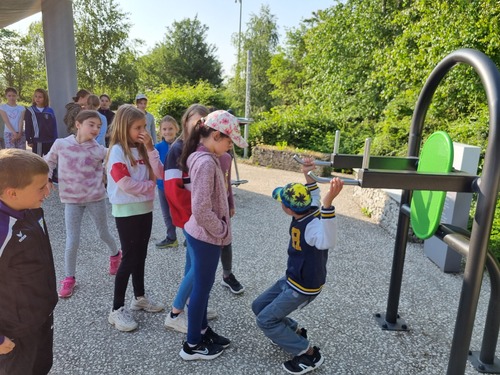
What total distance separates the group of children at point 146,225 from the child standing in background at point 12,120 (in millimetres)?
4629

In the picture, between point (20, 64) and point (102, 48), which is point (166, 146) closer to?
point (102, 48)

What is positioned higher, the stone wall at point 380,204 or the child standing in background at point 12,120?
the child standing in background at point 12,120

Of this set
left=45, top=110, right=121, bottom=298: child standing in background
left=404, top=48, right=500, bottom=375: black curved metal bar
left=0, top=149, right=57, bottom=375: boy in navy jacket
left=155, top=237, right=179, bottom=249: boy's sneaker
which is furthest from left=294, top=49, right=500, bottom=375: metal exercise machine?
left=155, top=237, right=179, bottom=249: boy's sneaker

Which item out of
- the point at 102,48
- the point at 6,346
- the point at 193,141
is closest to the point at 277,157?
the point at 193,141

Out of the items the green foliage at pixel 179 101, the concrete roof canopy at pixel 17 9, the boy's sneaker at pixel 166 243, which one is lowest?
the boy's sneaker at pixel 166 243

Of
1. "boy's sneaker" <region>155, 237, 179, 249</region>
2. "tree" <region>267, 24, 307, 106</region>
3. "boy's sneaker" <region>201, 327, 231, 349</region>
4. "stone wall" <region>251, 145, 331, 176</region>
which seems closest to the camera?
"boy's sneaker" <region>201, 327, 231, 349</region>

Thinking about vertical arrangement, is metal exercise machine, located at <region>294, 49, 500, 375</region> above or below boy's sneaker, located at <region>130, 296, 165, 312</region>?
above

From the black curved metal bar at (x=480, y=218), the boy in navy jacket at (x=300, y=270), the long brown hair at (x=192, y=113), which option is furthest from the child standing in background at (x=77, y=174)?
the black curved metal bar at (x=480, y=218)

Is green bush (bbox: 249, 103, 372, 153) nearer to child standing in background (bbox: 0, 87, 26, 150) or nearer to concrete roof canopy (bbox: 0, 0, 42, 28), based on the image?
concrete roof canopy (bbox: 0, 0, 42, 28)

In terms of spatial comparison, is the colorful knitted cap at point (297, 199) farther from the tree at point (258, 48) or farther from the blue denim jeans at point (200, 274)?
the tree at point (258, 48)

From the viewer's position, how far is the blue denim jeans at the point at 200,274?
2.34 metres

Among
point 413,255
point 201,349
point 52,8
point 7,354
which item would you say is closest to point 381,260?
point 413,255

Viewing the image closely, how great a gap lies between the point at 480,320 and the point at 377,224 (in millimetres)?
2697

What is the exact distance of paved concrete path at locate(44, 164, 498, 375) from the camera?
2512 millimetres
